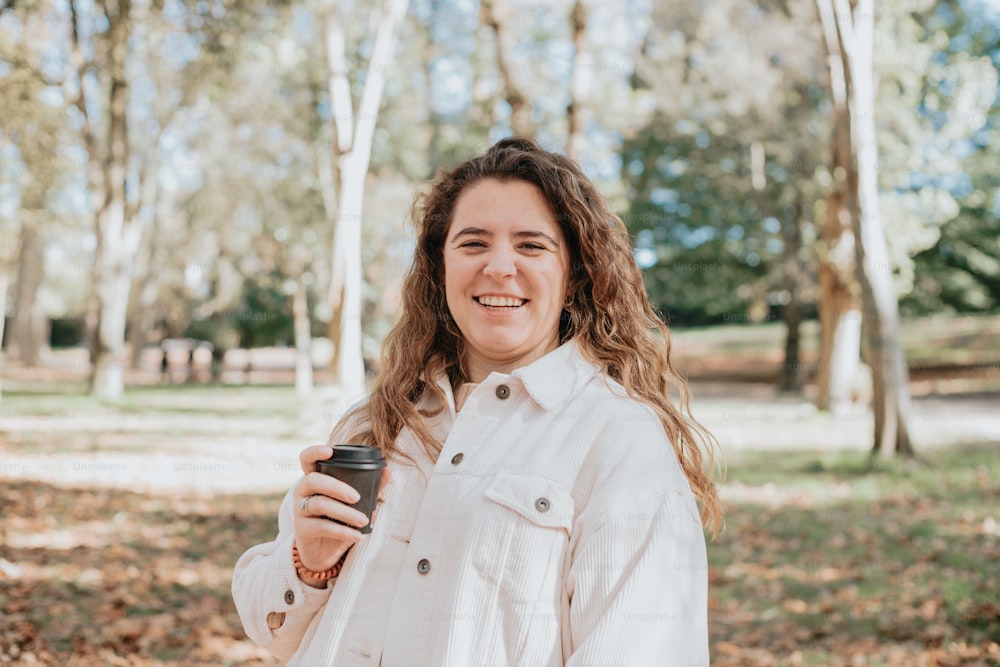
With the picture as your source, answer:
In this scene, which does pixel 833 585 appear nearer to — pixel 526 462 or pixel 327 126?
pixel 526 462

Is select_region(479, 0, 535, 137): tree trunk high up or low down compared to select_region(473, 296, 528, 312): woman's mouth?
up

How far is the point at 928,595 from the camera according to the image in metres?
6.22

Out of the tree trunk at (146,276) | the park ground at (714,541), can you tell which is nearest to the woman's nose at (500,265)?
the park ground at (714,541)

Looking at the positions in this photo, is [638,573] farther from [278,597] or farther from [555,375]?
[278,597]

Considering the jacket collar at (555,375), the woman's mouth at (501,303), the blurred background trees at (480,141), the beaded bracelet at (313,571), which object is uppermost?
the blurred background trees at (480,141)

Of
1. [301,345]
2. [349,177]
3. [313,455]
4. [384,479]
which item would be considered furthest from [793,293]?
[313,455]

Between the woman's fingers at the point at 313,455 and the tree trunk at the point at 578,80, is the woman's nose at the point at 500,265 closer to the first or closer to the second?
the woman's fingers at the point at 313,455

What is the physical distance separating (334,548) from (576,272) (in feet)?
3.08

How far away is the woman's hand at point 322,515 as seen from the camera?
181 centimetres

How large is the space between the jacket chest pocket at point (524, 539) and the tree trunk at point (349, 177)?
10716 mm

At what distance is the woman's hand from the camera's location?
71.3 inches

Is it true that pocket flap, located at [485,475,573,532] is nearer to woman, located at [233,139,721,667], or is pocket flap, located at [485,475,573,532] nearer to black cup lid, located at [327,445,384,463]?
woman, located at [233,139,721,667]

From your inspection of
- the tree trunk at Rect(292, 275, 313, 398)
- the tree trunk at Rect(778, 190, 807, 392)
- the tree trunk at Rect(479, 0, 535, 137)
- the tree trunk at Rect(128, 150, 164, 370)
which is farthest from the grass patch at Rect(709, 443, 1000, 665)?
the tree trunk at Rect(128, 150, 164, 370)

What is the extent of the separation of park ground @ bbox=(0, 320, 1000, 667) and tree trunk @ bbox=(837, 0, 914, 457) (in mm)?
543
